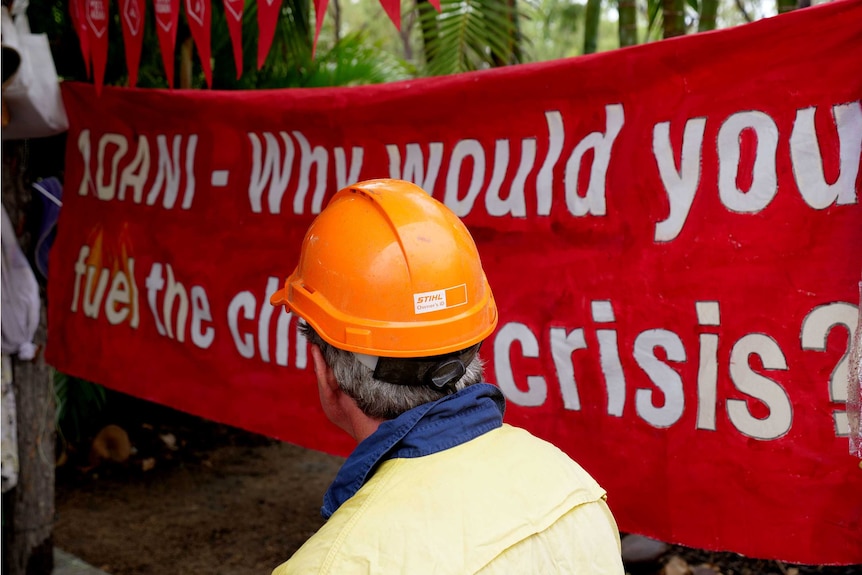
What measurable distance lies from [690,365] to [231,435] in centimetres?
516

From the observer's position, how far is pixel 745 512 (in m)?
2.33

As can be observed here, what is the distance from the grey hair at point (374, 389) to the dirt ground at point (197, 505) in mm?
2966

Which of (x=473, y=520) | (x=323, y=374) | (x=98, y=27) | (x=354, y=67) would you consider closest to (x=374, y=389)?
(x=323, y=374)

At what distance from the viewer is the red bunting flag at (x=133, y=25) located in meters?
3.18

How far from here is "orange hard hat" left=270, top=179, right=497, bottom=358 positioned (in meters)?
1.50

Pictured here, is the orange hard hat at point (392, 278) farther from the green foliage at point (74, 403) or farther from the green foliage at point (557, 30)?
the green foliage at point (557, 30)

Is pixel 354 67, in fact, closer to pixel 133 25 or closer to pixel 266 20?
pixel 133 25

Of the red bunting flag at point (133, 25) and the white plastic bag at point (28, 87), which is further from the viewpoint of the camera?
the white plastic bag at point (28, 87)

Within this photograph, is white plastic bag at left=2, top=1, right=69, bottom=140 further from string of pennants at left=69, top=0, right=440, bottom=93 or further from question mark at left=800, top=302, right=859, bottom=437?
question mark at left=800, top=302, right=859, bottom=437

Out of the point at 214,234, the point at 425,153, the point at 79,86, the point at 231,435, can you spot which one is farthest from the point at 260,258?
the point at 231,435

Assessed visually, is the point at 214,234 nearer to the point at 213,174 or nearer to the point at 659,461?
the point at 213,174

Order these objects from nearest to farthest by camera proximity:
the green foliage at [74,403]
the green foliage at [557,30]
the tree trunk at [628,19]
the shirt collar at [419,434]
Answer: the shirt collar at [419,434] < the tree trunk at [628,19] < the green foliage at [74,403] < the green foliage at [557,30]

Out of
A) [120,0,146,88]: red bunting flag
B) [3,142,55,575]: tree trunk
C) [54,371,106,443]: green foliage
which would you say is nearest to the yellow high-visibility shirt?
[120,0,146,88]: red bunting flag

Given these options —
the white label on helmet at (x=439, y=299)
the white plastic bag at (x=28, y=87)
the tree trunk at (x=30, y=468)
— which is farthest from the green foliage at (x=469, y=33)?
the white label on helmet at (x=439, y=299)
